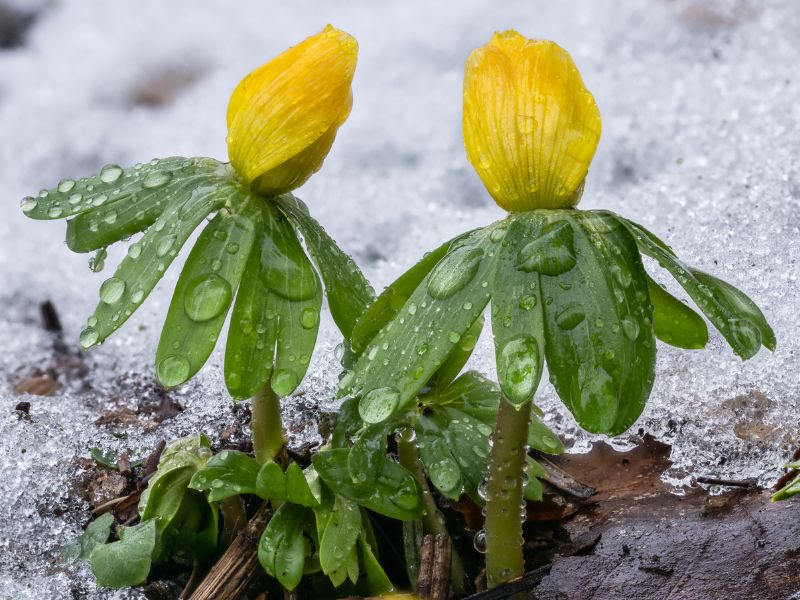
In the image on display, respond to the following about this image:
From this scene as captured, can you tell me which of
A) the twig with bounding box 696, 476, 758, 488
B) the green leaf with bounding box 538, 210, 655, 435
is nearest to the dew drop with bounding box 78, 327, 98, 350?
the green leaf with bounding box 538, 210, 655, 435

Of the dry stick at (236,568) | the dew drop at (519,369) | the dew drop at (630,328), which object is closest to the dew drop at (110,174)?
the dry stick at (236,568)

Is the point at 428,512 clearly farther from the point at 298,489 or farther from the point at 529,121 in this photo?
the point at 529,121

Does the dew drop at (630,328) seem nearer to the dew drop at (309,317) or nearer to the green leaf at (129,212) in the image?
the dew drop at (309,317)

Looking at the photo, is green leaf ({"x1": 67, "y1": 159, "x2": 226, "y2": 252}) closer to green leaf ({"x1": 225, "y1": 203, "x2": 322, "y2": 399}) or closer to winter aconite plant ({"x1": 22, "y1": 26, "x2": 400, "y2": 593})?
winter aconite plant ({"x1": 22, "y1": 26, "x2": 400, "y2": 593})

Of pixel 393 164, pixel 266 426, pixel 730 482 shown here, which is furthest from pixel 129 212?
pixel 393 164

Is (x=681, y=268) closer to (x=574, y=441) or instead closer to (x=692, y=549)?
(x=692, y=549)

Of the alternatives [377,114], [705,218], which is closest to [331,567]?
[705,218]
